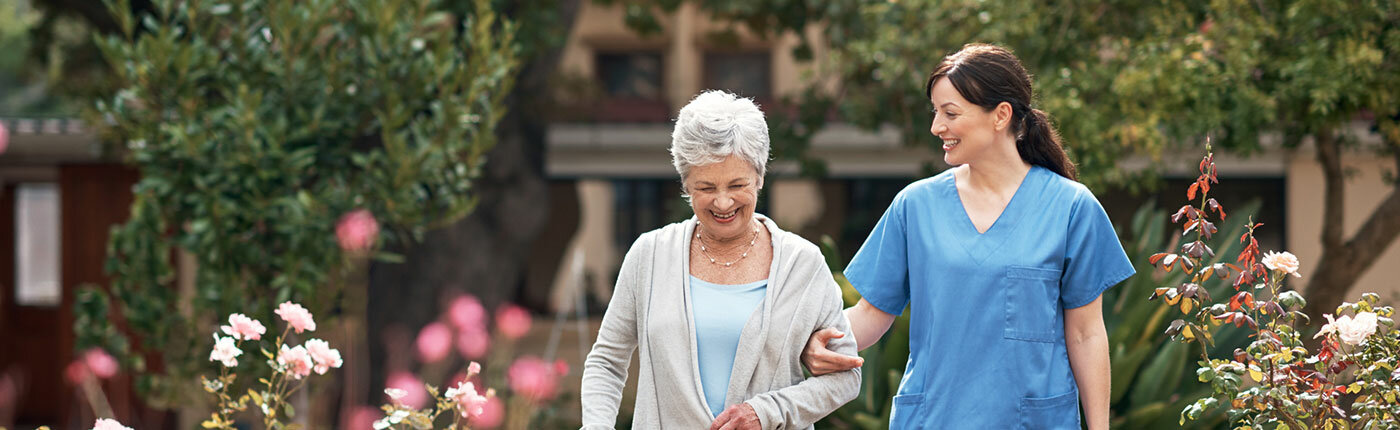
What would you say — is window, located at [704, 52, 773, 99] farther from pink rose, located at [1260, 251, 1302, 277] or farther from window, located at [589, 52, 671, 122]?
pink rose, located at [1260, 251, 1302, 277]

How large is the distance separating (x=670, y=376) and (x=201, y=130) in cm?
348

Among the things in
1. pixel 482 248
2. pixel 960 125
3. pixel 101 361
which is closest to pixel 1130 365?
pixel 960 125

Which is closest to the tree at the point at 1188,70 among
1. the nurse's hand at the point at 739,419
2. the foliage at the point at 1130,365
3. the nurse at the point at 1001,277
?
the foliage at the point at 1130,365

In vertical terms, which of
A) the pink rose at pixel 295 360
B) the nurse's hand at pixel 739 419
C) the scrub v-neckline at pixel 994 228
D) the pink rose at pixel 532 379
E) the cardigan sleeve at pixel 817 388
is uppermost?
the scrub v-neckline at pixel 994 228

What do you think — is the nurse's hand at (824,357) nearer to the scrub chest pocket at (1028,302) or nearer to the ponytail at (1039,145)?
the scrub chest pocket at (1028,302)

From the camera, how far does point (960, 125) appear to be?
2484 millimetres

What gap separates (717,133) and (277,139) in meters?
3.53

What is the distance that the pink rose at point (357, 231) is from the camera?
17.2 feet

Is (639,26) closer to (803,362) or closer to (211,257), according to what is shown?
(211,257)

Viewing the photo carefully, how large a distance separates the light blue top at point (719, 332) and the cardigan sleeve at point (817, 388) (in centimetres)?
9

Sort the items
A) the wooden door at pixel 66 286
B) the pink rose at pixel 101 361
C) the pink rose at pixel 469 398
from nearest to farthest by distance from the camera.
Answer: the pink rose at pixel 469 398 → the pink rose at pixel 101 361 → the wooden door at pixel 66 286

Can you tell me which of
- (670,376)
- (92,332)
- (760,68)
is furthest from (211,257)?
(760,68)

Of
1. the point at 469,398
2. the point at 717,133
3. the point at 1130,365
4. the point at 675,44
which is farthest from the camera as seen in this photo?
the point at 675,44

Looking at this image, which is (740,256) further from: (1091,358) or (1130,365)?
(1130,365)
